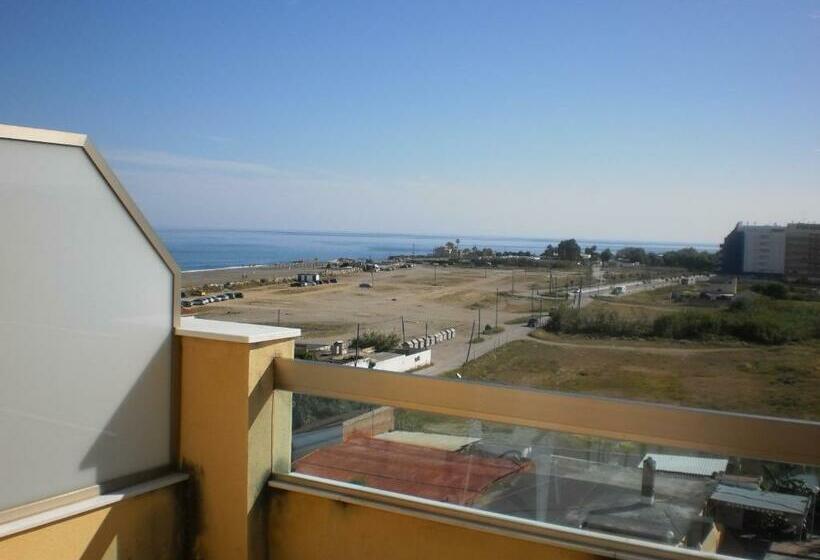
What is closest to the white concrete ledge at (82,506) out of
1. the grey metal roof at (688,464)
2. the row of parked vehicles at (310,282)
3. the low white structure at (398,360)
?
the low white structure at (398,360)

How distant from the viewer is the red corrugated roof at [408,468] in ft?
6.54

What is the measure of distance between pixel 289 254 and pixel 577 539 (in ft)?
9.93

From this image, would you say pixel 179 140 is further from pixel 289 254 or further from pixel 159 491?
pixel 159 491

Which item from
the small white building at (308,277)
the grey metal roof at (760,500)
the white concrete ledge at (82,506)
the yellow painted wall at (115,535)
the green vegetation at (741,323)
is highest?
the small white building at (308,277)

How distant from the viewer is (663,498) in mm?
1735

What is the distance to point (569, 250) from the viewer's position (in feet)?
13.0

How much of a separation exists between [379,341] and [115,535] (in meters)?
1.60

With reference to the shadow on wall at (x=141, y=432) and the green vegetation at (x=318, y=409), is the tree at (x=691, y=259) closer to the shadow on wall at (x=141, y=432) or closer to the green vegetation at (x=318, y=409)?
the green vegetation at (x=318, y=409)

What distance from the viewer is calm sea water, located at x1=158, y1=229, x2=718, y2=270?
145 inches

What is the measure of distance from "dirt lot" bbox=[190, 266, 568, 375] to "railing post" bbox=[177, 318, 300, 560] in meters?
0.95

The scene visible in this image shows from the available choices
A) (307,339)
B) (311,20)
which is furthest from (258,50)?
(307,339)

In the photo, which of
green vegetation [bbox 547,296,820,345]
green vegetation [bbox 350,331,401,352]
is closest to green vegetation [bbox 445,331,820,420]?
green vegetation [bbox 547,296,820,345]

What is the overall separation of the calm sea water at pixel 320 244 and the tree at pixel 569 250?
4 cm

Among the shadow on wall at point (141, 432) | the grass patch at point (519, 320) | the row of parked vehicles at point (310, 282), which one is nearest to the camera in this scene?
the shadow on wall at point (141, 432)
